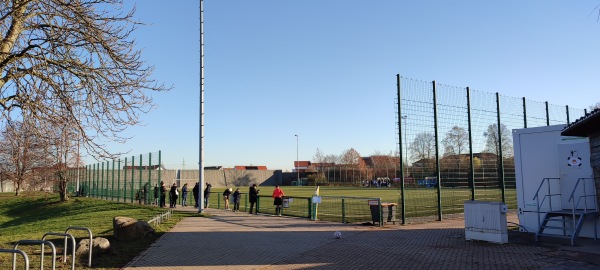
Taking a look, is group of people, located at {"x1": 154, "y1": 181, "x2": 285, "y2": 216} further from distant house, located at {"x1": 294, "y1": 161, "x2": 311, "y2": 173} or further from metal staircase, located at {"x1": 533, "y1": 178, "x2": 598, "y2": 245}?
distant house, located at {"x1": 294, "y1": 161, "x2": 311, "y2": 173}

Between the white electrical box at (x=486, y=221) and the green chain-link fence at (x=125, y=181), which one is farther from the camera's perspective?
the green chain-link fence at (x=125, y=181)

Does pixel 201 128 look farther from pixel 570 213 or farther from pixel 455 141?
pixel 570 213

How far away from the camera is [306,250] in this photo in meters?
12.0

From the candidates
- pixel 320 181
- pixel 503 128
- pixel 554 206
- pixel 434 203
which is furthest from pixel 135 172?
pixel 320 181

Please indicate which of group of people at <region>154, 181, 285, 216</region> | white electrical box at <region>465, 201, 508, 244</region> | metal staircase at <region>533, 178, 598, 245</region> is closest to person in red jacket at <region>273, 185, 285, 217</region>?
group of people at <region>154, 181, 285, 216</region>

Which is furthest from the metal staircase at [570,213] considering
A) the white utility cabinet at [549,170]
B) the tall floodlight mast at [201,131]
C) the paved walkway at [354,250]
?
the tall floodlight mast at [201,131]

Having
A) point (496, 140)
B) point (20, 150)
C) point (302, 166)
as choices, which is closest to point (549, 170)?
point (496, 140)

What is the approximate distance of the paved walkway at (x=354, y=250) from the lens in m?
10.1

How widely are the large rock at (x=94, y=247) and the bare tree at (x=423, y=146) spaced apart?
11.1m

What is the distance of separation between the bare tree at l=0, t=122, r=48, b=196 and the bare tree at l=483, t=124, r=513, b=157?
17.0 meters

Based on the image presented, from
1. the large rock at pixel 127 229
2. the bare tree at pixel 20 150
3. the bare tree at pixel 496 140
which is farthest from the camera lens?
the bare tree at pixel 496 140

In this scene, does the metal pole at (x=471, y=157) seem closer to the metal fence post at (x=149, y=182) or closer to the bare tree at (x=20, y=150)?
the bare tree at (x=20, y=150)

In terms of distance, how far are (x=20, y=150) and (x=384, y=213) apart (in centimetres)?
1404

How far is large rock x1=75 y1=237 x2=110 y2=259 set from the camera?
1100 cm
